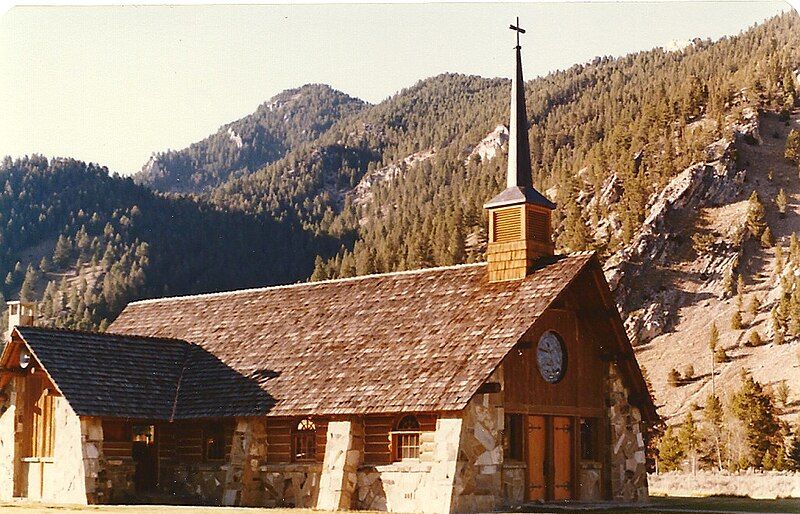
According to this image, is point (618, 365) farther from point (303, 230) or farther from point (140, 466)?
point (303, 230)

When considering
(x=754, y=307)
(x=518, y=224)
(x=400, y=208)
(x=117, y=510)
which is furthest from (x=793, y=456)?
(x=400, y=208)

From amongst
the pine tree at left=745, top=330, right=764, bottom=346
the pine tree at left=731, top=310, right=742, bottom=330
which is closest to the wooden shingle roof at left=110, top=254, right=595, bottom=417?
the pine tree at left=745, top=330, right=764, bottom=346

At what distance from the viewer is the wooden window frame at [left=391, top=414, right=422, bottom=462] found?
31516 mm

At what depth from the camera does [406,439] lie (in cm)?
3177

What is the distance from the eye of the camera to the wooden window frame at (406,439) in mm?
31516

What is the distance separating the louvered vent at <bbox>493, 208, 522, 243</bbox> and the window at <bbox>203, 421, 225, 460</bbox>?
32.6 ft

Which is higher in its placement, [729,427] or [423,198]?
[423,198]

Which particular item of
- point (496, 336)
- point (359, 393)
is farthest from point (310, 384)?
point (496, 336)

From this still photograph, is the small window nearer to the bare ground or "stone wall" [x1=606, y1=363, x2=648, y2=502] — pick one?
"stone wall" [x1=606, y1=363, x2=648, y2=502]

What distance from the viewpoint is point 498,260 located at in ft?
114

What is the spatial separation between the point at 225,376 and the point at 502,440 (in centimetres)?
1004


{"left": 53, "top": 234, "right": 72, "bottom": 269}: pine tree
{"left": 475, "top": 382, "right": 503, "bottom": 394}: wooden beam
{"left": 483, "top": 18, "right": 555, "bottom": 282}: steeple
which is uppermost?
{"left": 53, "top": 234, "right": 72, "bottom": 269}: pine tree

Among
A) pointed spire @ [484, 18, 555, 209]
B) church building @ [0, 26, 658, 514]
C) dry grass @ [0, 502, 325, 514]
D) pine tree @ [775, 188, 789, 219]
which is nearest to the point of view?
dry grass @ [0, 502, 325, 514]

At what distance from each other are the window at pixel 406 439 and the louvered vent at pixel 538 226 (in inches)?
258
